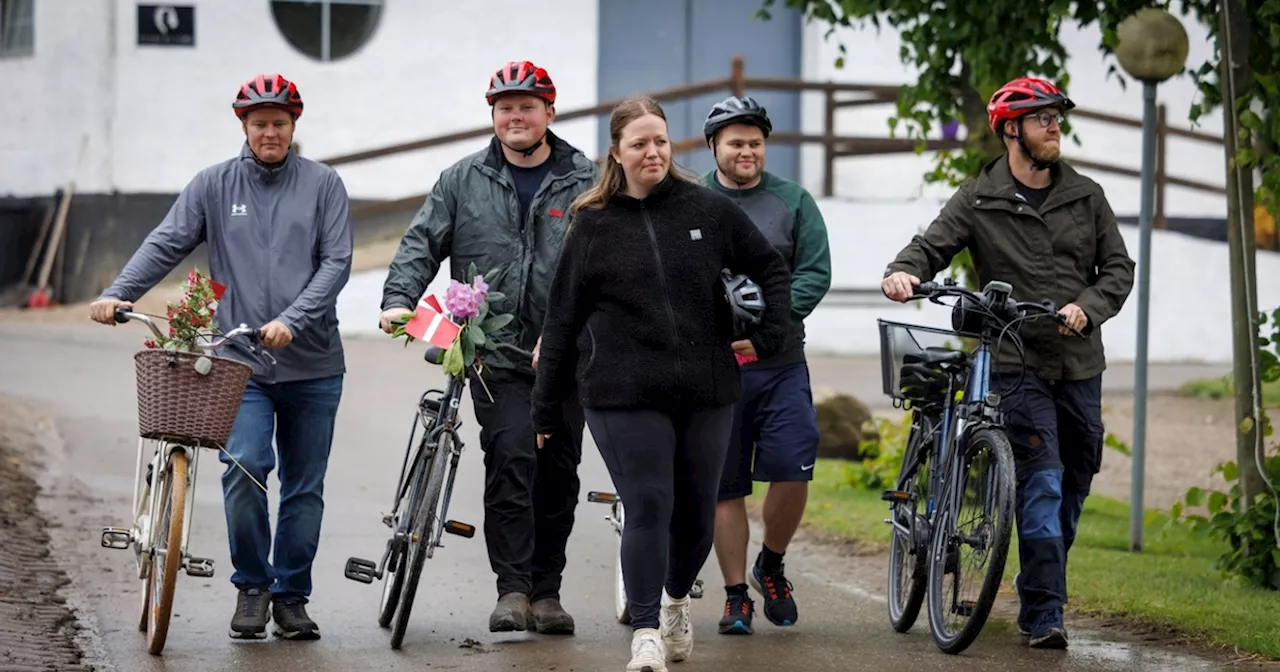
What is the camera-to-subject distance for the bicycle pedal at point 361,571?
24.0 feet

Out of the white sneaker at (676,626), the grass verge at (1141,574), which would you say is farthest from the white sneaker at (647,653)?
the grass verge at (1141,574)

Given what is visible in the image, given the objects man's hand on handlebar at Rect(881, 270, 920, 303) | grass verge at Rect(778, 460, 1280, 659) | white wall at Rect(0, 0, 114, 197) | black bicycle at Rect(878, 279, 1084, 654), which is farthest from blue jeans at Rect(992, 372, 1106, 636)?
white wall at Rect(0, 0, 114, 197)

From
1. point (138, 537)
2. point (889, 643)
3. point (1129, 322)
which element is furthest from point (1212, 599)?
point (1129, 322)

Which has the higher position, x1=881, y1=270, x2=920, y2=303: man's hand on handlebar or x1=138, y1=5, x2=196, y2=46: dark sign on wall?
x1=138, y1=5, x2=196, y2=46: dark sign on wall

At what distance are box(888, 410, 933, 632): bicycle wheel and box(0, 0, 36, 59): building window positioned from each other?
50.7 feet

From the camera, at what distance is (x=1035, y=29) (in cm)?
1012

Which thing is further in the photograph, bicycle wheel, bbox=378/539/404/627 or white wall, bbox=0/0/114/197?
white wall, bbox=0/0/114/197

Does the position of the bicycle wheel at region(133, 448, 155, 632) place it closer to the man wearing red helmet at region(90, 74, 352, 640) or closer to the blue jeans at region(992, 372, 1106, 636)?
→ the man wearing red helmet at region(90, 74, 352, 640)

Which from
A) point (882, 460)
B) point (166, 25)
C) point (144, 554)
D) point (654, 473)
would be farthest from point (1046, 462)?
point (166, 25)

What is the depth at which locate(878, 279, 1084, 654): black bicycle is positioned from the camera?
264 inches

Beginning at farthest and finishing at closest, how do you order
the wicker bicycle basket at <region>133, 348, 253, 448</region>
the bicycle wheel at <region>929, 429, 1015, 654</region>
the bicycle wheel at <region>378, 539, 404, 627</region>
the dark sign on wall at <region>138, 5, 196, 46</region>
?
1. the dark sign on wall at <region>138, 5, 196, 46</region>
2. the bicycle wheel at <region>378, 539, 404, 627</region>
3. the wicker bicycle basket at <region>133, 348, 253, 448</region>
4. the bicycle wheel at <region>929, 429, 1015, 654</region>

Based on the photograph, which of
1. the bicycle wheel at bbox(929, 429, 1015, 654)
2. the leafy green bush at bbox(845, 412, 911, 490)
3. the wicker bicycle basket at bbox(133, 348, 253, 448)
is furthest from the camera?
the leafy green bush at bbox(845, 412, 911, 490)

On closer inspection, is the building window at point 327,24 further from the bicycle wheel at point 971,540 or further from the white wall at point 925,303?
the bicycle wheel at point 971,540

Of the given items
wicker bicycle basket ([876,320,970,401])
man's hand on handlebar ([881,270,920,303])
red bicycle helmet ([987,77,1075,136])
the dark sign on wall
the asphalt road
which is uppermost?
the dark sign on wall
